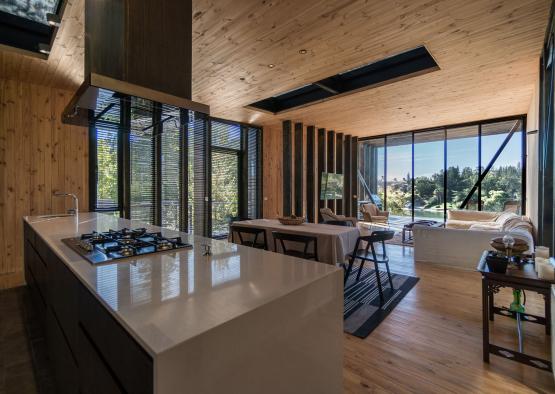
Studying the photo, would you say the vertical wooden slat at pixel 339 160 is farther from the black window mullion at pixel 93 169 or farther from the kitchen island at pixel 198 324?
the kitchen island at pixel 198 324

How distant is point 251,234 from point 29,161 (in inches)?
126

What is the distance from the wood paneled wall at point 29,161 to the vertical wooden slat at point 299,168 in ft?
13.9

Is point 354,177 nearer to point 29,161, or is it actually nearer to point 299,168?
point 299,168

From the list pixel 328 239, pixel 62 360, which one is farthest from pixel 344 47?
pixel 62 360

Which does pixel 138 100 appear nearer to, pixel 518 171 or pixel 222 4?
pixel 222 4

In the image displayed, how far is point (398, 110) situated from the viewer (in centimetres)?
556

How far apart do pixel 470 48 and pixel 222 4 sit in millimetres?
2733

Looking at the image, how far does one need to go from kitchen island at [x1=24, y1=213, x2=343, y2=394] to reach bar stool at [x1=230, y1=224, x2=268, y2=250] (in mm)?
1952

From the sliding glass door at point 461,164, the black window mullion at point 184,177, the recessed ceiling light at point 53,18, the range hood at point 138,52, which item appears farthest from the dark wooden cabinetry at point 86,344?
the sliding glass door at point 461,164

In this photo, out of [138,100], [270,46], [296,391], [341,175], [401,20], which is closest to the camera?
[296,391]

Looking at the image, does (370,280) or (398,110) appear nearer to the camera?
(370,280)

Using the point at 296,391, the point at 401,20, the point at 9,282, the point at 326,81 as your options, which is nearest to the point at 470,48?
the point at 401,20

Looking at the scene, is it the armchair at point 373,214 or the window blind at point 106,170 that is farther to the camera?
the armchair at point 373,214

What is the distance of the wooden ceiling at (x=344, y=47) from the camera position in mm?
2414
